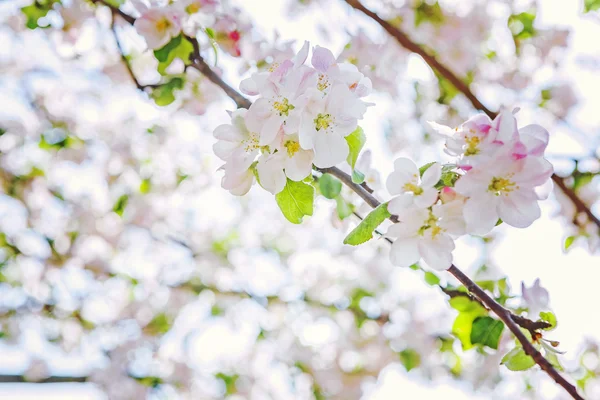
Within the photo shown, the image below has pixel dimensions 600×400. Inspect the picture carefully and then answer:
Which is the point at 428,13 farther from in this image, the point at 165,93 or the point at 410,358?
the point at 410,358

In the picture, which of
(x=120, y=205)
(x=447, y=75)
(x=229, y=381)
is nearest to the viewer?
(x=447, y=75)

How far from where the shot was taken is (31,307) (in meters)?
2.60

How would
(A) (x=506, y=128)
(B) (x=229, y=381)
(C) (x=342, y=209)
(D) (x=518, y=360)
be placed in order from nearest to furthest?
1. (A) (x=506, y=128)
2. (D) (x=518, y=360)
3. (C) (x=342, y=209)
4. (B) (x=229, y=381)

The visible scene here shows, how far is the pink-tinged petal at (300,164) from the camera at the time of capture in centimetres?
67

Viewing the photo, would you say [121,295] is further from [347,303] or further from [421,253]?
[421,253]

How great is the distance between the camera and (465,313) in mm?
1019

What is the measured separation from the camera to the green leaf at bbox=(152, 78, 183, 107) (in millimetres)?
1271

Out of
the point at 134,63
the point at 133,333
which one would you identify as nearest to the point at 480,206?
the point at 134,63

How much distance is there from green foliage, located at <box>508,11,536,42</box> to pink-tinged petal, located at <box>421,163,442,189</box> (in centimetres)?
165

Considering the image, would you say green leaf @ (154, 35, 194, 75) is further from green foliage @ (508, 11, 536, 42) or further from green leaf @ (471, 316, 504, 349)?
green foliage @ (508, 11, 536, 42)

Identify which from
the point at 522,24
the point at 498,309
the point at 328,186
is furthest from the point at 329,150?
the point at 522,24

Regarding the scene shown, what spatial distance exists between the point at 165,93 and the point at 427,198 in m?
0.86

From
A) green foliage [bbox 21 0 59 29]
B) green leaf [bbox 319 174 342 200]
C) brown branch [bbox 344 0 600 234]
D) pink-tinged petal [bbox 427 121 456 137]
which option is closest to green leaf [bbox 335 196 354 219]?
green leaf [bbox 319 174 342 200]

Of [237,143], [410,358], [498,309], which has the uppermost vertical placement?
[237,143]
